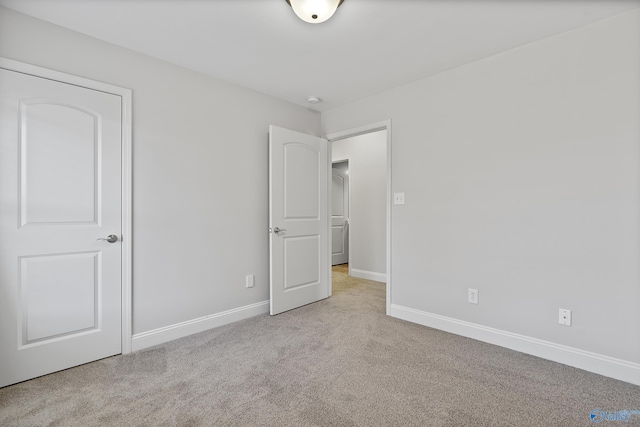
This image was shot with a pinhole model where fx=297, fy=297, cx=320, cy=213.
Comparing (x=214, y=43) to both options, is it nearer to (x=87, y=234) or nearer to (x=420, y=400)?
(x=87, y=234)

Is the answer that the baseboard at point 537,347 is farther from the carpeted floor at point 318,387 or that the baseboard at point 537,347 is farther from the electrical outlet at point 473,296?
the electrical outlet at point 473,296

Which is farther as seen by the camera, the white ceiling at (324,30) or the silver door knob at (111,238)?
the silver door knob at (111,238)

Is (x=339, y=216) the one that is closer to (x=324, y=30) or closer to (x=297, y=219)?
(x=297, y=219)

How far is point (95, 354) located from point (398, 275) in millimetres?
2671

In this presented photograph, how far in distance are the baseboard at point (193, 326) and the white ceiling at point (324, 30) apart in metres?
2.31

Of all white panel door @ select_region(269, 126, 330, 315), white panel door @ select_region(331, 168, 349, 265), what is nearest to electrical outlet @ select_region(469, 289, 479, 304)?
white panel door @ select_region(269, 126, 330, 315)

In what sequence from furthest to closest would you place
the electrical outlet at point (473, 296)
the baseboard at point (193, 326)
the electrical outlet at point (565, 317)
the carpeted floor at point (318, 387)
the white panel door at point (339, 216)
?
the white panel door at point (339, 216) → the electrical outlet at point (473, 296) → the baseboard at point (193, 326) → the electrical outlet at point (565, 317) → the carpeted floor at point (318, 387)

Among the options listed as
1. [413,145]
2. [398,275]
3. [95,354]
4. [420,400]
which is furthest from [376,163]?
[95,354]

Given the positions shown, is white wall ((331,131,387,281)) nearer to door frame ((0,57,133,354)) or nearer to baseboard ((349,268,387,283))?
baseboard ((349,268,387,283))

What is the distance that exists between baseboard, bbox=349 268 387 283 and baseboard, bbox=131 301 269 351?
212 cm

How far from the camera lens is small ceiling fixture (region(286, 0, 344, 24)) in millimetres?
1752

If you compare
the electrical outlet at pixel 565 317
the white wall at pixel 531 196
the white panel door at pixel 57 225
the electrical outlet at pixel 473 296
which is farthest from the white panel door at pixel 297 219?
the electrical outlet at pixel 565 317

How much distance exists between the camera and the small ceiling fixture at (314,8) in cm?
175

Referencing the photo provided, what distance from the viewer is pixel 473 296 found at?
2.60m
